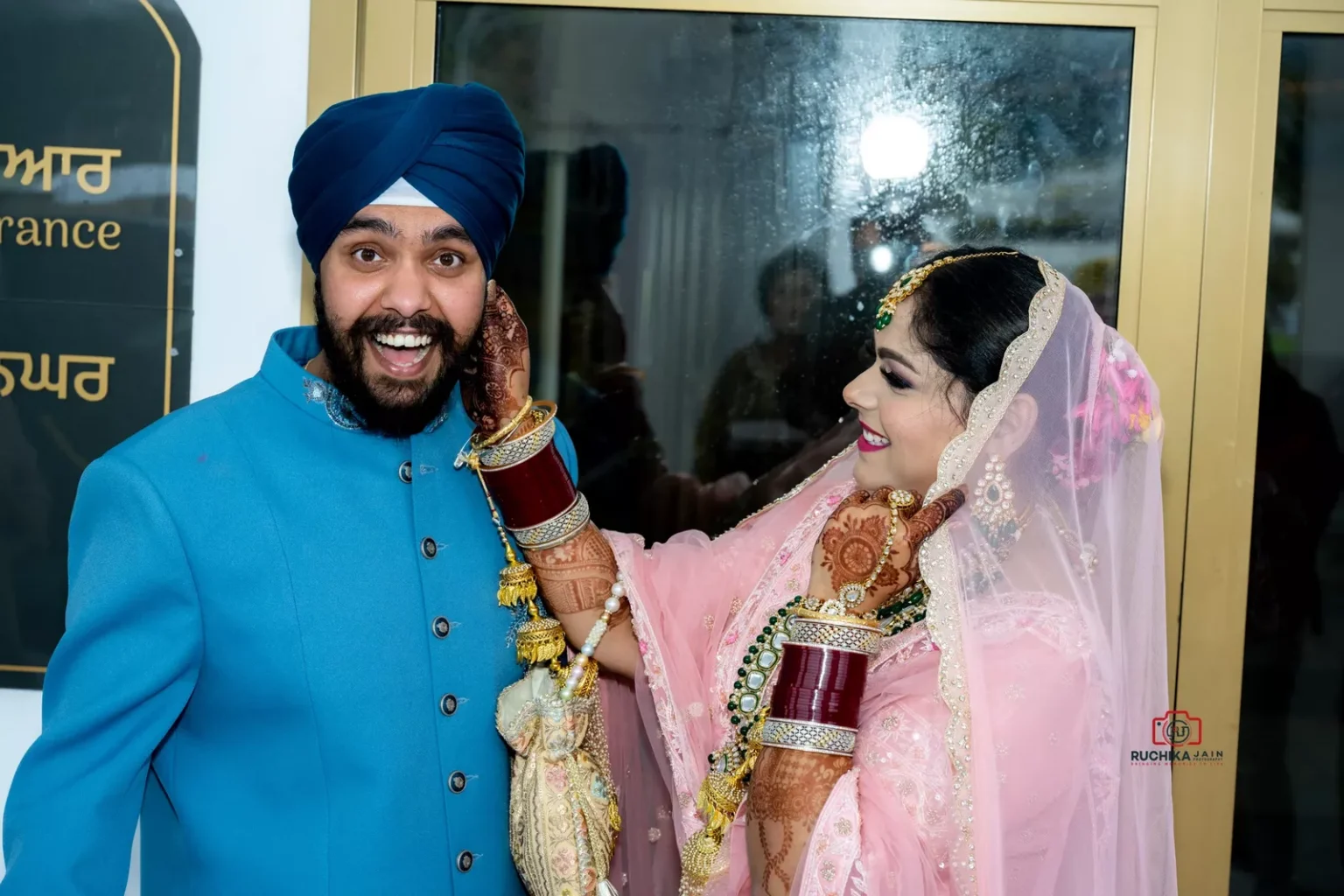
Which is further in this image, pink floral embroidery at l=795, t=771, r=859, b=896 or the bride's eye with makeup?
the bride's eye with makeup

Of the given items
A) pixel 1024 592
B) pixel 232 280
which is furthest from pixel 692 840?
pixel 232 280

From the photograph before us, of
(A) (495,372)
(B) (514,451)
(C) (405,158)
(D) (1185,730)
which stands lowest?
(D) (1185,730)

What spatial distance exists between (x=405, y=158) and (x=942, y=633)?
0.92 m

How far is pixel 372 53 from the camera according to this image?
2.19 meters

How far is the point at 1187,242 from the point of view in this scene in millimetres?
2180

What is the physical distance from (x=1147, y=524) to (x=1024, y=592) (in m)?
0.19

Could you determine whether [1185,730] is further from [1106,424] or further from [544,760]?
[544,760]

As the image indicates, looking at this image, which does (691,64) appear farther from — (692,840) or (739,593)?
(692,840)

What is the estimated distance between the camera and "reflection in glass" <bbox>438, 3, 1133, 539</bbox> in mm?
2207

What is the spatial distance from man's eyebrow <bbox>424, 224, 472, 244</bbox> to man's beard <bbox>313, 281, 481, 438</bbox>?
0.34ft

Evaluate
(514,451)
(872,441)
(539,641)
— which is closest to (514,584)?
(539,641)

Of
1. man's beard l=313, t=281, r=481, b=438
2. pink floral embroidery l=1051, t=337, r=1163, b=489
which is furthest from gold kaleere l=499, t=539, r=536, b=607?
pink floral embroidery l=1051, t=337, r=1163, b=489

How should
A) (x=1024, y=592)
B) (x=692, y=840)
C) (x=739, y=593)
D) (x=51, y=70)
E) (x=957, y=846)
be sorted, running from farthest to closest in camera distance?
(x=51, y=70), (x=739, y=593), (x=692, y=840), (x=1024, y=592), (x=957, y=846)

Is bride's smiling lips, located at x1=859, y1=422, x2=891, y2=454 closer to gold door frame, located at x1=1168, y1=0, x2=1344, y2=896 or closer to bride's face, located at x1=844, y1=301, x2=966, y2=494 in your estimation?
bride's face, located at x1=844, y1=301, x2=966, y2=494
